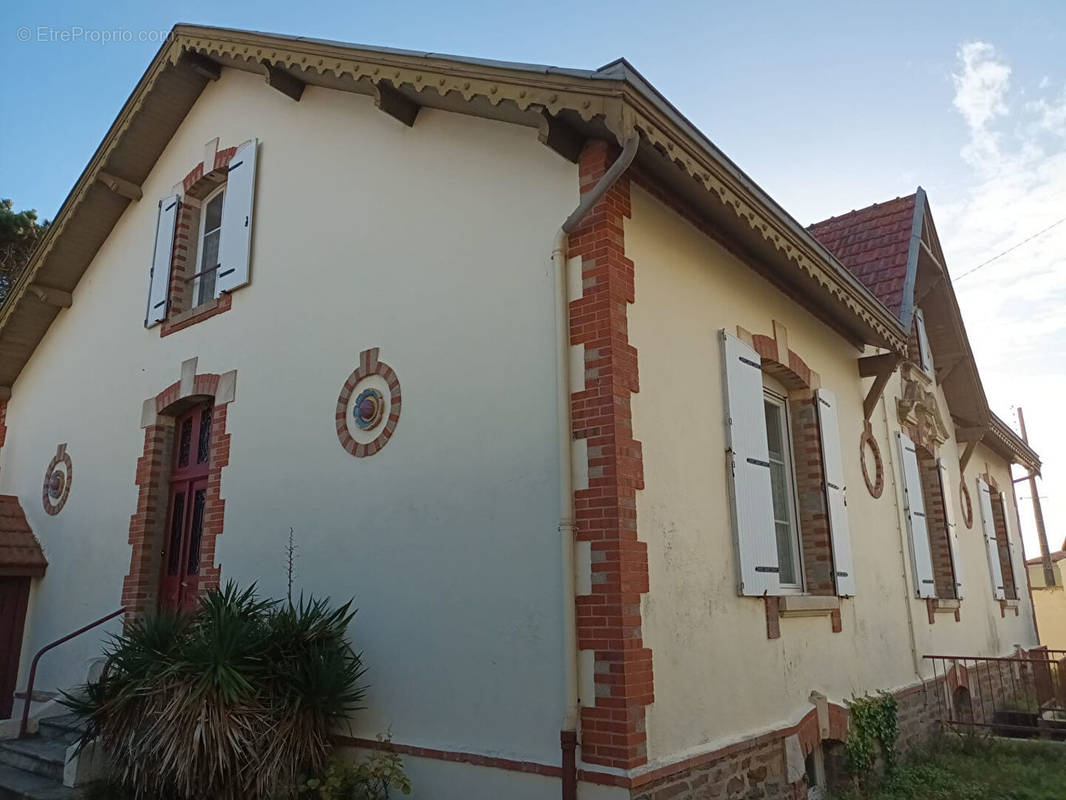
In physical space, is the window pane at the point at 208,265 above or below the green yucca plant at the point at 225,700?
above

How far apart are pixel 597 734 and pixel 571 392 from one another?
6.07 feet

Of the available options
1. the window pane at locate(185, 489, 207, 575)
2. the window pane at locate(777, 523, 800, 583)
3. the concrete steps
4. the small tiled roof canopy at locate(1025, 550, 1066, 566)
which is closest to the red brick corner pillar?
the window pane at locate(777, 523, 800, 583)

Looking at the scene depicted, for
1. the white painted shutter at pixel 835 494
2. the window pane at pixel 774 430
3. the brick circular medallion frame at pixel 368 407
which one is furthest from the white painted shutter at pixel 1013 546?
the brick circular medallion frame at pixel 368 407

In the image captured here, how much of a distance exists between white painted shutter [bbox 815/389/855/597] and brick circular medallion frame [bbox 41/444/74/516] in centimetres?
781

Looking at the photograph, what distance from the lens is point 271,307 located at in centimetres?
704

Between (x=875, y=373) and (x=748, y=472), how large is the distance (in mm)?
3549

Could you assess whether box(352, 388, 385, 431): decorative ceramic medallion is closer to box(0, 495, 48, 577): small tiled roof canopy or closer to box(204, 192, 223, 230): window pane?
box(204, 192, 223, 230): window pane

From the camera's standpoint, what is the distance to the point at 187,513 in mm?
7672

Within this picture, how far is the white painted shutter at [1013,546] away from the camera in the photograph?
13883 millimetres

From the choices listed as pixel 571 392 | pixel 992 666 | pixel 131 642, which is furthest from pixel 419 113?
pixel 992 666

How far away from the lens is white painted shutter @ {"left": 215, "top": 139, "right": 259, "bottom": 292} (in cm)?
748

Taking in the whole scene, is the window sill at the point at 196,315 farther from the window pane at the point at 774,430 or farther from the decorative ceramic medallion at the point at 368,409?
the window pane at the point at 774,430

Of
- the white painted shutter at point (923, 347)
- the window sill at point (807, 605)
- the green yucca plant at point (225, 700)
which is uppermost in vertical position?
the white painted shutter at point (923, 347)

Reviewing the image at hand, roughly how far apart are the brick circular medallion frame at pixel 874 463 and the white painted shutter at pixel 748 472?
2571 millimetres
